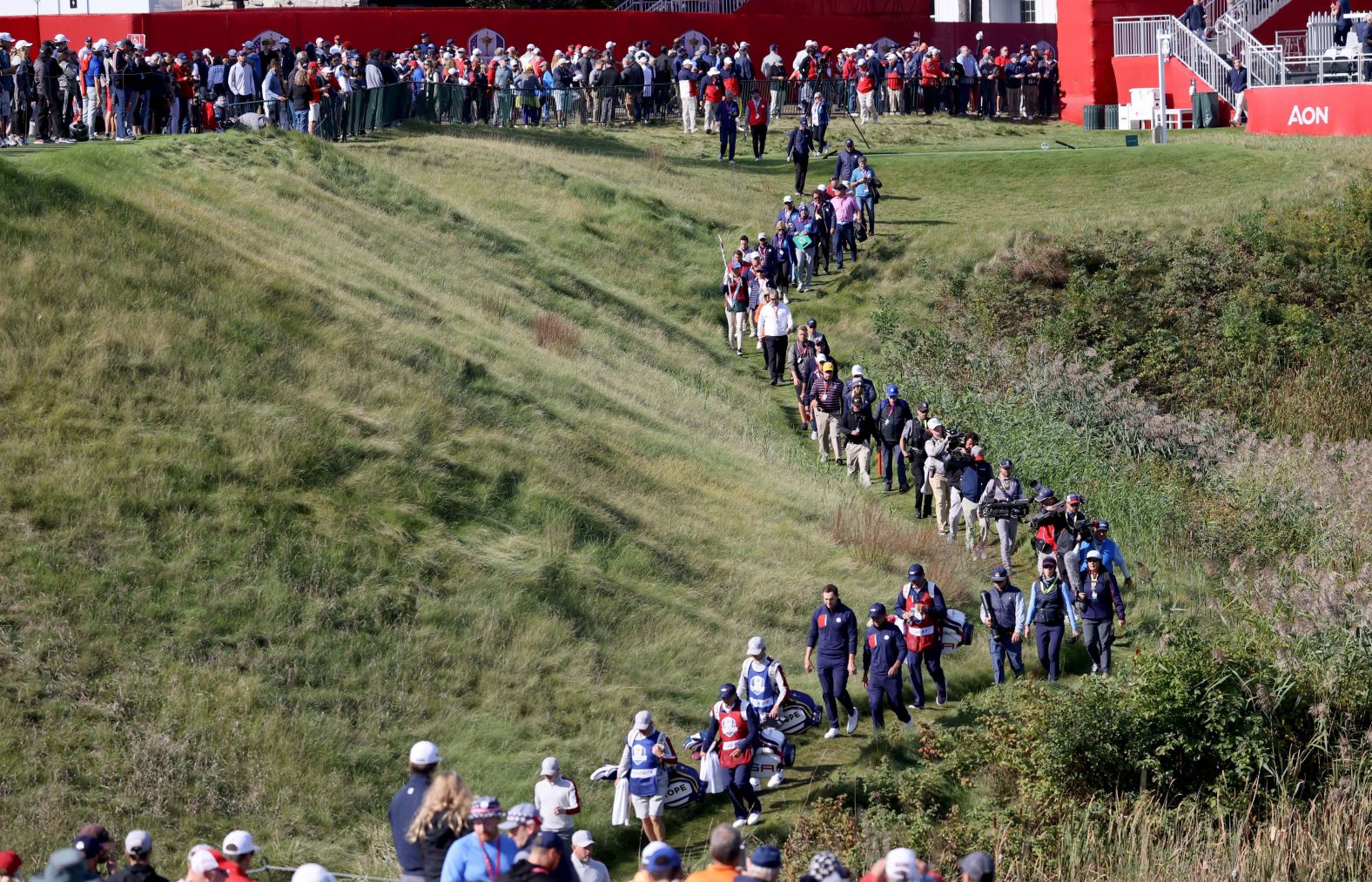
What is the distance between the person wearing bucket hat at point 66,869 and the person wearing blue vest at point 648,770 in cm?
613

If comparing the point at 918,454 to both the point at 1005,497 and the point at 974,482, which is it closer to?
the point at 974,482

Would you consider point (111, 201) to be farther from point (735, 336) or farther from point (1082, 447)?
point (1082, 447)

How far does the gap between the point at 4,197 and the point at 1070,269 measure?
22795 millimetres

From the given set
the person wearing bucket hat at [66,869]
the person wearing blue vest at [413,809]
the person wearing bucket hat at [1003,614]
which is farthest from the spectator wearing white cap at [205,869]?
the person wearing bucket hat at [1003,614]

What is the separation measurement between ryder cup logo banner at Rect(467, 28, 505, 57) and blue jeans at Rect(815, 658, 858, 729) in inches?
1456

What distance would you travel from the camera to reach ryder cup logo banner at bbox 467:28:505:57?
1992 inches

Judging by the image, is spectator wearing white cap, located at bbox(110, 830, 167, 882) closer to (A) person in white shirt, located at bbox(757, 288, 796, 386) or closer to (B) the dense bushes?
(A) person in white shirt, located at bbox(757, 288, 796, 386)

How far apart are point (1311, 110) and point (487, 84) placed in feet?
76.0

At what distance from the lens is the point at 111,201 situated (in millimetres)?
24266

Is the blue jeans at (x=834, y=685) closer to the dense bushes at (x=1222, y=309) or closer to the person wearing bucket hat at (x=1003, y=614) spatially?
the person wearing bucket hat at (x=1003, y=614)

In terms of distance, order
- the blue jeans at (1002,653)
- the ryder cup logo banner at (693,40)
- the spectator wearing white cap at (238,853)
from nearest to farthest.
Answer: the spectator wearing white cap at (238,853), the blue jeans at (1002,653), the ryder cup logo banner at (693,40)

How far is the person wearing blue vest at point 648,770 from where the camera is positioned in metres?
14.9

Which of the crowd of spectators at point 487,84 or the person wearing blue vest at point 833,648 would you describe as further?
the crowd of spectators at point 487,84

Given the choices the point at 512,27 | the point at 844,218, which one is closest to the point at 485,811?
the point at 844,218
